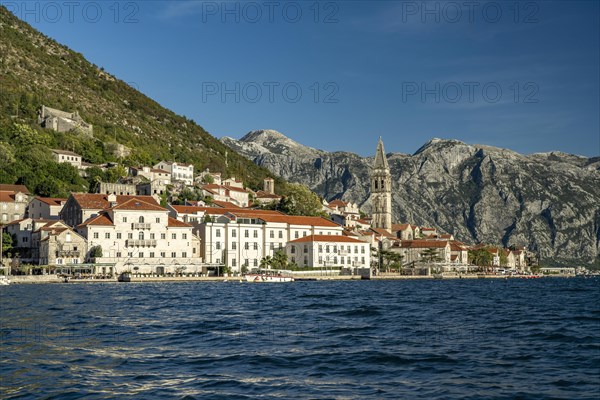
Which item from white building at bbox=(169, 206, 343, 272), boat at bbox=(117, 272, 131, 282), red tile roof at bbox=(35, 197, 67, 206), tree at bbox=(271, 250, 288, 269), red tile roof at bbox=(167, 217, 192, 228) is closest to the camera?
boat at bbox=(117, 272, 131, 282)

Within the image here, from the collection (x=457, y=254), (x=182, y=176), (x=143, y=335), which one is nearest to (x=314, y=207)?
(x=182, y=176)

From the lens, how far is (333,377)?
18.0 meters

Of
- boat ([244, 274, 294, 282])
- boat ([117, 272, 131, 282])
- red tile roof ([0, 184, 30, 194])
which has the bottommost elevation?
boat ([244, 274, 294, 282])

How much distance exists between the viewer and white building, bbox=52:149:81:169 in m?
122

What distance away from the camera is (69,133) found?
458ft

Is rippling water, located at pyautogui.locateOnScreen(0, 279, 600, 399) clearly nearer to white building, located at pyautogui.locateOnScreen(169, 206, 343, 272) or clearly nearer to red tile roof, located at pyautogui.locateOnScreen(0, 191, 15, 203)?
white building, located at pyautogui.locateOnScreen(169, 206, 343, 272)

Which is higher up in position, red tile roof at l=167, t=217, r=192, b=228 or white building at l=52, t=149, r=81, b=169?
white building at l=52, t=149, r=81, b=169

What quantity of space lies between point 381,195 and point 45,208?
3542 inches

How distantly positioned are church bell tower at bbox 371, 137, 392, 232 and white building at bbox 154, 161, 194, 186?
50.6m

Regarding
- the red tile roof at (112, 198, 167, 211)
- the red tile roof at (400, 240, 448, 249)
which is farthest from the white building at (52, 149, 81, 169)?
the red tile roof at (400, 240, 448, 249)

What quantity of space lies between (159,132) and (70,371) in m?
166

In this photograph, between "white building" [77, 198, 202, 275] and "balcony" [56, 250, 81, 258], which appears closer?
"balcony" [56, 250, 81, 258]

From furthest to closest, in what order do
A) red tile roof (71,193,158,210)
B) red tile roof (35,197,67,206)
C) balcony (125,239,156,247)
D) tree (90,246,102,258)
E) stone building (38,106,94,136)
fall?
stone building (38,106,94,136) < red tile roof (35,197,67,206) < red tile roof (71,193,158,210) < balcony (125,239,156,247) < tree (90,246,102,258)

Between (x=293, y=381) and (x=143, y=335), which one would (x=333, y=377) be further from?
(x=143, y=335)
